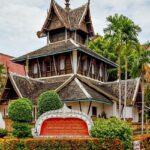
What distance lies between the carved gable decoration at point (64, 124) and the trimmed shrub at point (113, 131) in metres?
0.58

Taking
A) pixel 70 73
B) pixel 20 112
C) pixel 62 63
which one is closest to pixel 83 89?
pixel 70 73

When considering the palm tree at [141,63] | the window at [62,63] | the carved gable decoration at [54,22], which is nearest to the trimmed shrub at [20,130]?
the palm tree at [141,63]

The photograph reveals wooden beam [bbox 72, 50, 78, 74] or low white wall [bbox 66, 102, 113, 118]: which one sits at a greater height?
wooden beam [bbox 72, 50, 78, 74]

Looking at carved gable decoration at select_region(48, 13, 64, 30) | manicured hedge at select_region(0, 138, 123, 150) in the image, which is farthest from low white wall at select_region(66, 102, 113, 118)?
manicured hedge at select_region(0, 138, 123, 150)

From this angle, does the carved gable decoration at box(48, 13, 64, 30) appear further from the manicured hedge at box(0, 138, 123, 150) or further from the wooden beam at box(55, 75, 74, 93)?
the manicured hedge at box(0, 138, 123, 150)

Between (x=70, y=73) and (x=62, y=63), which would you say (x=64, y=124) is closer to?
(x=70, y=73)

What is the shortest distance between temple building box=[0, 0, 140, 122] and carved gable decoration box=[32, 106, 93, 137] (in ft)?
33.0

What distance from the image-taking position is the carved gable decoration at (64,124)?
1777cm

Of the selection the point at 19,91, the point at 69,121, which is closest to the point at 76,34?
the point at 19,91

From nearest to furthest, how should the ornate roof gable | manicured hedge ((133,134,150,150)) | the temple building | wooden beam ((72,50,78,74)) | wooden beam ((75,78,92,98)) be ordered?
manicured hedge ((133,134,150,150)) → wooden beam ((75,78,92,98)) → the temple building → wooden beam ((72,50,78,74)) → the ornate roof gable

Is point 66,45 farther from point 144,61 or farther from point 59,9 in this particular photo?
point 144,61

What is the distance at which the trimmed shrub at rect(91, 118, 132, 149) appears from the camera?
16844 mm

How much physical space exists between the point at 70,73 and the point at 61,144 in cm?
1695

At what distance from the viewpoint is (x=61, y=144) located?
16.6m
